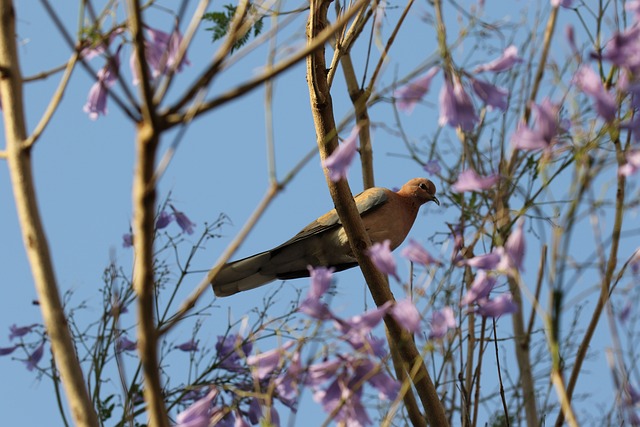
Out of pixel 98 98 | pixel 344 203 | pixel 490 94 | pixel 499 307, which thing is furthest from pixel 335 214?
pixel 499 307

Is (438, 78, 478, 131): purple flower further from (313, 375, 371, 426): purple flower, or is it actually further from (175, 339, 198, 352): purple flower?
(175, 339, 198, 352): purple flower

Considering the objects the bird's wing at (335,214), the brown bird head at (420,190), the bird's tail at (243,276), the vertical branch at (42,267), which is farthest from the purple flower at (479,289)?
the brown bird head at (420,190)

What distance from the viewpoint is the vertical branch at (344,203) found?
3471 millimetres

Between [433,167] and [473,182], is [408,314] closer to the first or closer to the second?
[473,182]

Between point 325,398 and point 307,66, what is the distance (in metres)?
1.78

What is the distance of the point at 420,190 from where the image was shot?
6.39 m

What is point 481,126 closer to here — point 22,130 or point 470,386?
point 470,386

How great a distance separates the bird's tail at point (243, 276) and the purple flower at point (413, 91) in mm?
3127

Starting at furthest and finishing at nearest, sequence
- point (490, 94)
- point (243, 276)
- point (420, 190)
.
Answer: point (420, 190) → point (243, 276) → point (490, 94)

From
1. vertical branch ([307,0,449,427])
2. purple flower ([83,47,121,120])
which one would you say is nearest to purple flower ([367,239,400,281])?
purple flower ([83,47,121,120])

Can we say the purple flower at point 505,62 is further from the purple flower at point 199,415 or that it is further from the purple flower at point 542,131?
the purple flower at point 199,415

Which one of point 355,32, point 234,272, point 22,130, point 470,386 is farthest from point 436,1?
point 234,272

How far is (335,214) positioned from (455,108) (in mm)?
3621

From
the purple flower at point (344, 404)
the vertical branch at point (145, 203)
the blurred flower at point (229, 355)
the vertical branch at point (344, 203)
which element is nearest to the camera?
the vertical branch at point (145, 203)
